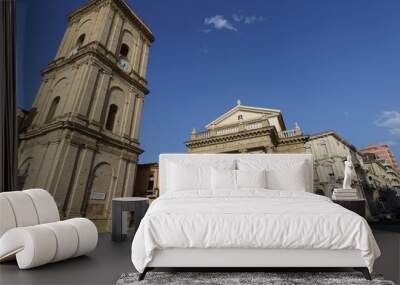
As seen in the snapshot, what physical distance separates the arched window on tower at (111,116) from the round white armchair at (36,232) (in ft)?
8.80

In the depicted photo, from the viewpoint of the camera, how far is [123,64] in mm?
5422

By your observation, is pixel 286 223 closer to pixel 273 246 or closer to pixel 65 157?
pixel 273 246

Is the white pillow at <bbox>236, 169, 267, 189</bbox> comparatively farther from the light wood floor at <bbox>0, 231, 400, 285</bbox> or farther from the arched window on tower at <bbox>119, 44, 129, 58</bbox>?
the arched window on tower at <bbox>119, 44, 129, 58</bbox>

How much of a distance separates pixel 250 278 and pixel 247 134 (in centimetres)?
372

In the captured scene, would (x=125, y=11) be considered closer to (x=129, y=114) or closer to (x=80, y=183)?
(x=129, y=114)

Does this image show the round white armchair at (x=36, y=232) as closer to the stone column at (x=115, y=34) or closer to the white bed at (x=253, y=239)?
the white bed at (x=253, y=239)

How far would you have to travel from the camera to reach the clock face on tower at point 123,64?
537 centimetres

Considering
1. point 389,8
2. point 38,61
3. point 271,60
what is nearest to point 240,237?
point 271,60

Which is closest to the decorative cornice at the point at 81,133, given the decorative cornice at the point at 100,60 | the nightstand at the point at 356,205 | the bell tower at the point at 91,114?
the bell tower at the point at 91,114

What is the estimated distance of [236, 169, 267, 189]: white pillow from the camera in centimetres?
295

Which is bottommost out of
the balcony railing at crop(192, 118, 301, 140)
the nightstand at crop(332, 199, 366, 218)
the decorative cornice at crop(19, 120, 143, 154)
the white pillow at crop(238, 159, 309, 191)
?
the nightstand at crop(332, 199, 366, 218)

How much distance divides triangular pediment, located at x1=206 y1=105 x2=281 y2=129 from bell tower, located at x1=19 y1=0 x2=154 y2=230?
1587mm

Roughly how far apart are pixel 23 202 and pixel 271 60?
4.46 meters

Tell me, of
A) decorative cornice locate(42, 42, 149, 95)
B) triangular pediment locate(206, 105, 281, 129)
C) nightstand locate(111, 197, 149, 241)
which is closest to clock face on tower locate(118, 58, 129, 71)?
decorative cornice locate(42, 42, 149, 95)
